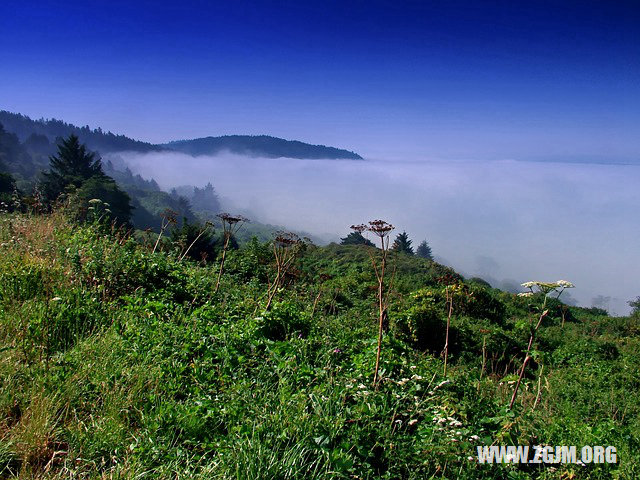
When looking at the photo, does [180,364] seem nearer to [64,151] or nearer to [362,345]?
[362,345]

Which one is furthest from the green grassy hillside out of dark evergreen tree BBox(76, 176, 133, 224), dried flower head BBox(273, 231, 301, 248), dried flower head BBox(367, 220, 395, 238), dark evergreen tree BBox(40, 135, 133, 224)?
dark evergreen tree BBox(76, 176, 133, 224)

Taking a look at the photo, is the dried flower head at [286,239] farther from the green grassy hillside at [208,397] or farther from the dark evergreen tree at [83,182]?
the dark evergreen tree at [83,182]

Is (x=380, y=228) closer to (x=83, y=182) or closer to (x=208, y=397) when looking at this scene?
(x=208, y=397)

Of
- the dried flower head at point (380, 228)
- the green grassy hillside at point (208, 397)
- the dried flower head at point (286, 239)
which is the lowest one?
the green grassy hillside at point (208, 397)

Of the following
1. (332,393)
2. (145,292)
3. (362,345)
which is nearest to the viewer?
(332,393)

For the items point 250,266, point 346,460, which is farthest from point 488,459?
point 250,266

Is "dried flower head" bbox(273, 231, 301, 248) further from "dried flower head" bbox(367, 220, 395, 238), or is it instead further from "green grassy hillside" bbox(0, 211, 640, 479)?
"dried flower head" bbox(367, 220, 395, 238)

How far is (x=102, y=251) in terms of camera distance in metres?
5.44

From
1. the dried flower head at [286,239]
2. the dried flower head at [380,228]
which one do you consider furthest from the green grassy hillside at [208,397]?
the dried flower head at [380,228]

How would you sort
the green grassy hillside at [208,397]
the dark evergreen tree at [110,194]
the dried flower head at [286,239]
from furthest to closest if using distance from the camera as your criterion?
the dark evergreen tree at [110,194] < the dried flower head at [286,239] < the green grassy hillside at [208,397]

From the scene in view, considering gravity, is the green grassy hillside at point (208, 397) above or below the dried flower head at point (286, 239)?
below

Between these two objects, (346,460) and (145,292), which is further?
(145,292)

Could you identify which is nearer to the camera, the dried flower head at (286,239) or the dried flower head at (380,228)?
the dried flower head at (380,228)

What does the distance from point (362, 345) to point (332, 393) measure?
1982 millimetres
